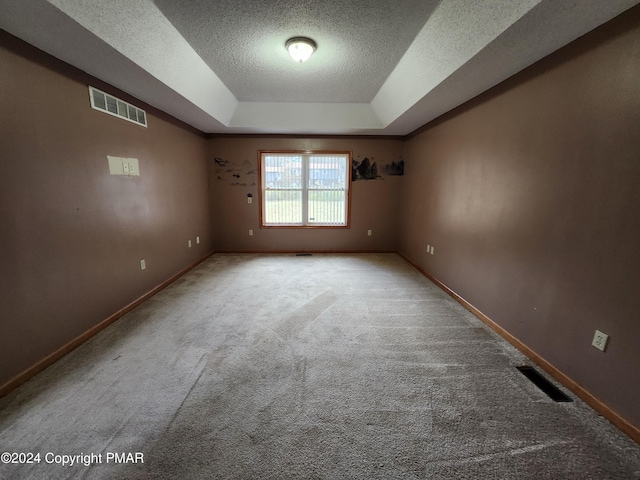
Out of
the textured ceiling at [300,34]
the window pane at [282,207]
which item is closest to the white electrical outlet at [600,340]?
the textured ceiling at [300,34]

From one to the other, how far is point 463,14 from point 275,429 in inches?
113

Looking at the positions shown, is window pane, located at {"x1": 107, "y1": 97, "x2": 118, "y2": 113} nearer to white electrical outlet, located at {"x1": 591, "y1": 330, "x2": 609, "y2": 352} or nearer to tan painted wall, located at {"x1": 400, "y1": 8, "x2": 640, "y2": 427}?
tan painted wall, located at {"x1": 400, "y1": 8, "x2": 640, "y2": 427}

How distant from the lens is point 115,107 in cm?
258

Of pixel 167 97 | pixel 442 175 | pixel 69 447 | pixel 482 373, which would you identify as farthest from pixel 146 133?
pixel 482 373

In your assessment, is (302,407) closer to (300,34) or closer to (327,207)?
(300,34)

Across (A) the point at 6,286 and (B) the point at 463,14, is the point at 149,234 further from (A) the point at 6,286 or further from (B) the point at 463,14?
(B) the point at 463,14

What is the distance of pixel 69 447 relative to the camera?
4.31 feet

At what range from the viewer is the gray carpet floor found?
1247 millimetres

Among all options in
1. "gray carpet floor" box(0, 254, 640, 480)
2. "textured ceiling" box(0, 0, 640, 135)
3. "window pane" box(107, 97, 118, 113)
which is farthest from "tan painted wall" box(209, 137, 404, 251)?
"gray carpet floor" box(0, 254, 640, 480)

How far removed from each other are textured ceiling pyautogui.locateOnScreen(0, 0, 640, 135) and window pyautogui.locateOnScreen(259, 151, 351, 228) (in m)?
1.54

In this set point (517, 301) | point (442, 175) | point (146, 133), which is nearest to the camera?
point (517, 301)

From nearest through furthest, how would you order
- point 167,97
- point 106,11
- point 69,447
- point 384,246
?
1. point 69,447
2. point 106,11
3. point 167,97
4. point 384,246

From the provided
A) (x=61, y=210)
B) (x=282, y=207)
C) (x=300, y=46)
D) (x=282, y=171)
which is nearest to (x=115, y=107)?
(x=61, y=210)

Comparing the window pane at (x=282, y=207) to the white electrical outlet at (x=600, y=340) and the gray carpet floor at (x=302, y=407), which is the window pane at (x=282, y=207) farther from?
the white electrical outlet at (x=600, y=340)
